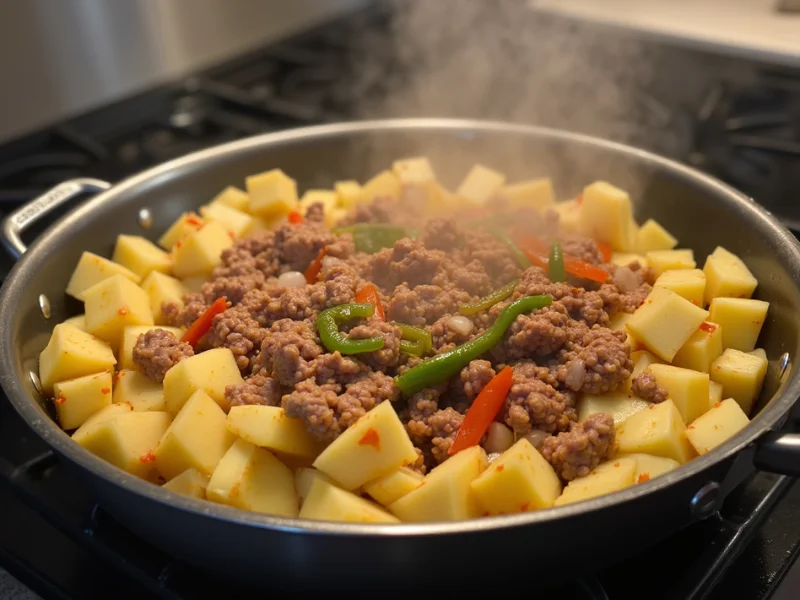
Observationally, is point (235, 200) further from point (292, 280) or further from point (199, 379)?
point (199, 379)

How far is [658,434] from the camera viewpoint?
1.59 meters

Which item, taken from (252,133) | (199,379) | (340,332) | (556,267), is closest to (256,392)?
(199,379)

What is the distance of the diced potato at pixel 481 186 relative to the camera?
2482mm

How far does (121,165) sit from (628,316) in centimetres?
200

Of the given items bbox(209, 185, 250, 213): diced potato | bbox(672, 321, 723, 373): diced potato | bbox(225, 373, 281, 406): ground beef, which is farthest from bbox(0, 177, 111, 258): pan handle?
bbox(672, 321, 723, 373): diced potato

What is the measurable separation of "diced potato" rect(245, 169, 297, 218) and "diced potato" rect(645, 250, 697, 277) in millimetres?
1121

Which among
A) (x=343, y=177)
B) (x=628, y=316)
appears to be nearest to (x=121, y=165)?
(x=343, y=177)

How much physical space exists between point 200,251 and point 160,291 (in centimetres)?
16

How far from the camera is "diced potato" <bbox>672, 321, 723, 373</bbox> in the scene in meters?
1.84

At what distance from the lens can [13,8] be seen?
321cm

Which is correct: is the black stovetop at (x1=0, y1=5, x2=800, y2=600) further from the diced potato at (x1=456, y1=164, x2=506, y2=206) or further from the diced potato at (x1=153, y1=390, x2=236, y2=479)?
the diced potato at (x1=456, y1=164, x2=506, y2=206)

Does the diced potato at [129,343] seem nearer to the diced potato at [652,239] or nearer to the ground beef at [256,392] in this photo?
the ground beef at [256,392]

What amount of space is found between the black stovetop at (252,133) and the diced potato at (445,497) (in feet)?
0.64

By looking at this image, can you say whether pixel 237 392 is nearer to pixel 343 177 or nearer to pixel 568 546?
pixel 568 546
